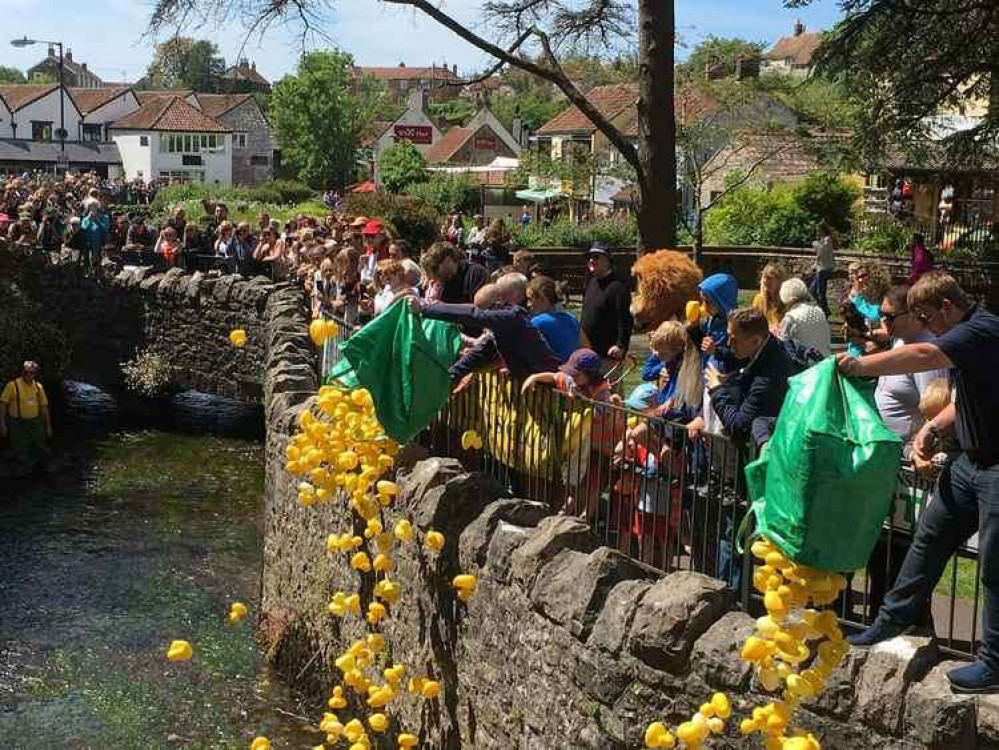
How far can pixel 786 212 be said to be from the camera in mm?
36906

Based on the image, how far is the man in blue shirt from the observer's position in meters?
5.43

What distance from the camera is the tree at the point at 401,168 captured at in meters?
69.9

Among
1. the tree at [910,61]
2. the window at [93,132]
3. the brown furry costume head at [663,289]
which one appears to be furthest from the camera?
the window at [93,132]

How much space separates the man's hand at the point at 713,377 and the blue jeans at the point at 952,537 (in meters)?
1.53

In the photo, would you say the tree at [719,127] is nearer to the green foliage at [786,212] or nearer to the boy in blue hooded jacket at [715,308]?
the green foliage at [786,212]

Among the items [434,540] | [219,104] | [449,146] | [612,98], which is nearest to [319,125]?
[449,146]

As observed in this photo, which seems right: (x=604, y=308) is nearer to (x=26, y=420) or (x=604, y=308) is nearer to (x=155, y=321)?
(x=26, y=420)

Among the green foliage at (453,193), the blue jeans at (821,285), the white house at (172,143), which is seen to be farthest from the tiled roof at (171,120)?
the blue jeans at (821,285)

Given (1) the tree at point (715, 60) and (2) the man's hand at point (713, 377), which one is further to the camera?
(1) the tree at point (715, 60)

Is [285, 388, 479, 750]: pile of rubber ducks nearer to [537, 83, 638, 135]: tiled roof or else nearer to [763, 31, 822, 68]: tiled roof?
[537, 83, 638, 135]: tiled roof

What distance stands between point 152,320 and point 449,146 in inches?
3112

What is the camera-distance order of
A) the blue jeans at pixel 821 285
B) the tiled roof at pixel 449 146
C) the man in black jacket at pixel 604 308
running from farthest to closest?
1. the tiled roof at pixel 449 146
2. the blue jeans at pixel 821 285
3. the man in black jacket at pixel 604 308

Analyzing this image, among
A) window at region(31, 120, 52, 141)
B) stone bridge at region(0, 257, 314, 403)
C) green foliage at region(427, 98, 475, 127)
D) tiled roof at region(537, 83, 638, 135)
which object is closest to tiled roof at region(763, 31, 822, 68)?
green foliage at region(427, 98, 475, 127)

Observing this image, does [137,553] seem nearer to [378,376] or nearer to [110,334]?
[378,376]
